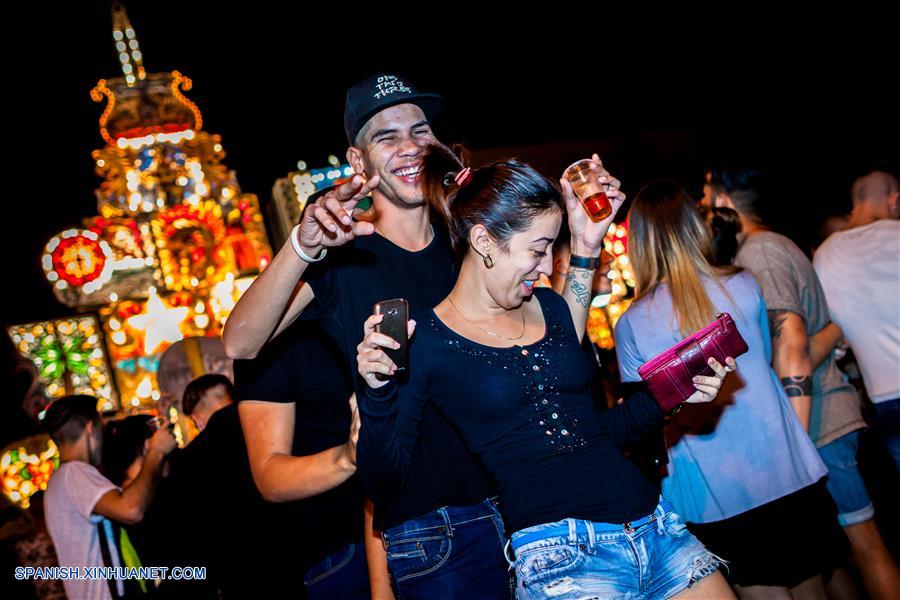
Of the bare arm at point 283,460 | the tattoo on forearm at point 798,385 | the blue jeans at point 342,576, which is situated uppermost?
the bare arm at point 283,460

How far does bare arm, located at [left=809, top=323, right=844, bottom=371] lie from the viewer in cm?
356

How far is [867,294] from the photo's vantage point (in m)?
3.65

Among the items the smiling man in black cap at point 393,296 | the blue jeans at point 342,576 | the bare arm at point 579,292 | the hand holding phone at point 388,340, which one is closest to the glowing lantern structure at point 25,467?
the blue jeans at point 342,576

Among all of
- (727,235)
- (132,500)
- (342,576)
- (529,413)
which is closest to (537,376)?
(529,413)

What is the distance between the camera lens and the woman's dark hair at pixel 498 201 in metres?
2.19

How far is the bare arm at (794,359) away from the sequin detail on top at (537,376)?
5.55ft

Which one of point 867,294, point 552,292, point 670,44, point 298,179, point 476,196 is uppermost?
point 670,44

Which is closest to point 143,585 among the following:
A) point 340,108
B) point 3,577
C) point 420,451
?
point 3,577

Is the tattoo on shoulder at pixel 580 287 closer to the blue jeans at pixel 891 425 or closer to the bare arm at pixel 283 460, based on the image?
the bare arm at pixel 283 460

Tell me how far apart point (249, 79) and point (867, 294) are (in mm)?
12006

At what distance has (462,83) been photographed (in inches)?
491

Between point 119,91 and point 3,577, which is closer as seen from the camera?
point 3,577

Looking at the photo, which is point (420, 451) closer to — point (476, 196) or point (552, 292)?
point (552, 292)

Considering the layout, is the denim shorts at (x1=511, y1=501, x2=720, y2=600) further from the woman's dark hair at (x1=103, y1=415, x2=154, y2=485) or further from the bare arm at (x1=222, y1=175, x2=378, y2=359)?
the woman's dark hair at (x1=103, y1=415, x2=154, y2=485)
